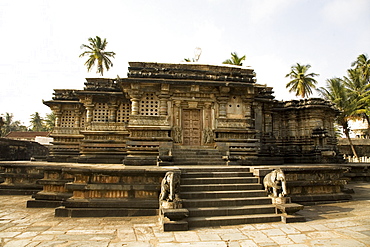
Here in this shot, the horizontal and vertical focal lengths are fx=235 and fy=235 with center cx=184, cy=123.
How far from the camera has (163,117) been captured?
11.4 meters

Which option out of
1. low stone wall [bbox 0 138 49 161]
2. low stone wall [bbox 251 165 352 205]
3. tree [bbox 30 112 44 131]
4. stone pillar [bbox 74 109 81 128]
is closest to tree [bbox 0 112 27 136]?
tree [bbox 30 112 44 131]

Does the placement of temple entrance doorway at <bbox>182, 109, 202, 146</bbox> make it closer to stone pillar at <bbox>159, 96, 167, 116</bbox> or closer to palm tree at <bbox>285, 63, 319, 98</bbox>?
stone pillar at <bbox>159, 96, 167, 116</bbox>

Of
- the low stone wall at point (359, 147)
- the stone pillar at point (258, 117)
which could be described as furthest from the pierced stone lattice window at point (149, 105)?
the low stone wall at point (359, 147)

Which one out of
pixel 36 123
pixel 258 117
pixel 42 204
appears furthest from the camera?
pixel 36 123

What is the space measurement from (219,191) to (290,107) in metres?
13.2

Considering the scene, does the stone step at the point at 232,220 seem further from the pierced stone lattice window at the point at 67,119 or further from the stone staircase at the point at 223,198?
the pierced stone lattice window at the point at 67,119

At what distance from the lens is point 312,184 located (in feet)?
26.6

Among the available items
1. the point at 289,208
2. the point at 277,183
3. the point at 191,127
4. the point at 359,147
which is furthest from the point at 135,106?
the point at 359,147

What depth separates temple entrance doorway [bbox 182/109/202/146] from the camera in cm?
1202

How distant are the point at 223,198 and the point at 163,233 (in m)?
2.17

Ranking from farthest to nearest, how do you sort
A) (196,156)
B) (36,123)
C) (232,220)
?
(36,123), (196,156), (232,220)

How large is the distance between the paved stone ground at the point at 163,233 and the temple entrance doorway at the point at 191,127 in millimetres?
6127

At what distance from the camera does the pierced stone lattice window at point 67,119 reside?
650 inches

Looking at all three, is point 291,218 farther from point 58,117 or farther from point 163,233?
point 58,117
